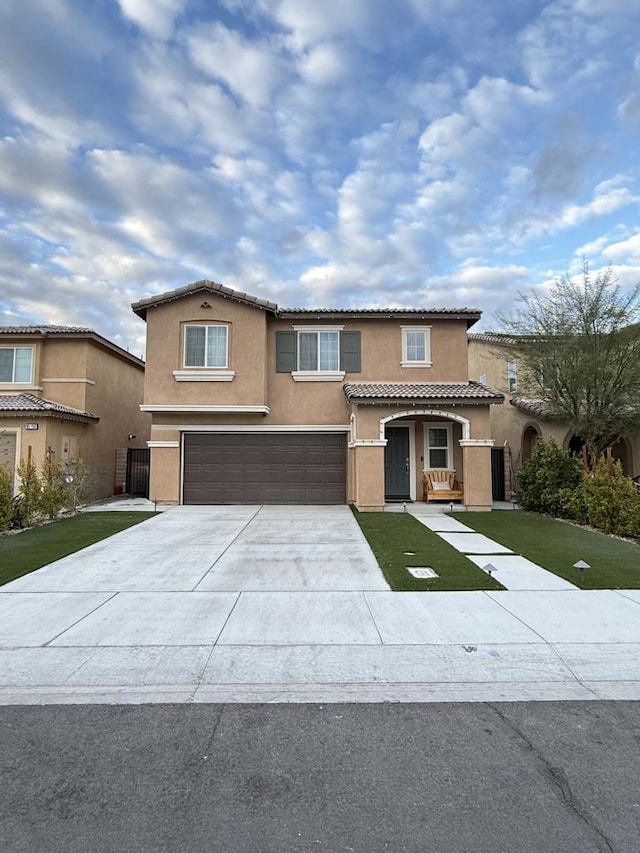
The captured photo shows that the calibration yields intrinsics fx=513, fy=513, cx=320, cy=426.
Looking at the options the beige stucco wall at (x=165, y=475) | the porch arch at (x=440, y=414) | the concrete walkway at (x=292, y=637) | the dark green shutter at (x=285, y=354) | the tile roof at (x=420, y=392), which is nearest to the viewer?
the concrete walkway at (x=292, y=637)

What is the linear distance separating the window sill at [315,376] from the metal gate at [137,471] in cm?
698

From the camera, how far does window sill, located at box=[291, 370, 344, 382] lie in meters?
16.6

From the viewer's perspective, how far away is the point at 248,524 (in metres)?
12.4

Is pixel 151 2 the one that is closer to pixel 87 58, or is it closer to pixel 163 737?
pixel 87 58

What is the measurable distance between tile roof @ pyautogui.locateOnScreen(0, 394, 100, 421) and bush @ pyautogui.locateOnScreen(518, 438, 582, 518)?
14.2 m

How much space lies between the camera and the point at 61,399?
57.4ft

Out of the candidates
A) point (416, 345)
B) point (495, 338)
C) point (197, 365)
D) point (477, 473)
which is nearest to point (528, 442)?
point (495, 338)

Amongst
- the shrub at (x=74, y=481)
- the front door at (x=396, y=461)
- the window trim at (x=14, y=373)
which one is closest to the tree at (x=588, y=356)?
the front door at (x=396, y=461)

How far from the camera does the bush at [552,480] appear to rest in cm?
1355

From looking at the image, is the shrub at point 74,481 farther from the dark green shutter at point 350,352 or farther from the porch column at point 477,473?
the porch column at point 477,473

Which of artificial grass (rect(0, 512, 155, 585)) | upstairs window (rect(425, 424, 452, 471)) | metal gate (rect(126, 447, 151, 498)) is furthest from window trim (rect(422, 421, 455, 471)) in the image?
metal gate (rect(126, 447, 151, 498))

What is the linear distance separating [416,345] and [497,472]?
539 cm

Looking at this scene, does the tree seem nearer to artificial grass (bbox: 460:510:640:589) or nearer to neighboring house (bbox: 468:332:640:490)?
neighboring house (bbox: 468:332:640:490)

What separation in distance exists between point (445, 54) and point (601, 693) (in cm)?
1273
